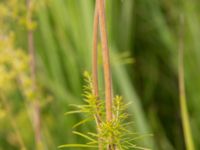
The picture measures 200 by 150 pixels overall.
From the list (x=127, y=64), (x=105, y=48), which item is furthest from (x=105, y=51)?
(x=127, y=64)

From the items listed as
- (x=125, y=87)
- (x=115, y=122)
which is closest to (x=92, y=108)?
(x=115, y=122)

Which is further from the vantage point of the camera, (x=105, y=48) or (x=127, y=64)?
(x=127, y=64)

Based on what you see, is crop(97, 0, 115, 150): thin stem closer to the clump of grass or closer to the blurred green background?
the clump of grass

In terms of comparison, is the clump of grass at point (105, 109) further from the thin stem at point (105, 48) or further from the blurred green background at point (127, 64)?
the blurred green background at point (127, 64)

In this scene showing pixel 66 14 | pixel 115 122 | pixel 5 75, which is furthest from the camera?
pixel 66 14

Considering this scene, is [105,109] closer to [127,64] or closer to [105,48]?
[105,48]

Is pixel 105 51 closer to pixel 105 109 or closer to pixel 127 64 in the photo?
pixel 105 109

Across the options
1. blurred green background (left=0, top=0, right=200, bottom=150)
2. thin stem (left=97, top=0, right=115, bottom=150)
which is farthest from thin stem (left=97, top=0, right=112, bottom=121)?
blurred green background (left=0, top=0, right=200, bottom=150)

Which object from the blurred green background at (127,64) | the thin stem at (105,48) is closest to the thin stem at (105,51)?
the thin stem at (105,48)

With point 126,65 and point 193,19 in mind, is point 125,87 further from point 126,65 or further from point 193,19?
point 193,19
